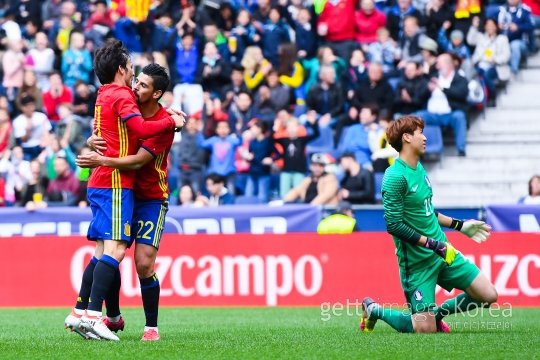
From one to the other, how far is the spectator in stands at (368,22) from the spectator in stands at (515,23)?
224 cm

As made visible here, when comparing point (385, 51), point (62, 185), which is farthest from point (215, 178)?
point (385, 51)

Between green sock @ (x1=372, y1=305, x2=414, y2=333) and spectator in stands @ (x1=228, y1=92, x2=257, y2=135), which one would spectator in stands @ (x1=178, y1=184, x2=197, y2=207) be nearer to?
spectator in stands @ (x1=228, y1=92, x2=257, y2=135)

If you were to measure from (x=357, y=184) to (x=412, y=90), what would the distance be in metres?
2.47

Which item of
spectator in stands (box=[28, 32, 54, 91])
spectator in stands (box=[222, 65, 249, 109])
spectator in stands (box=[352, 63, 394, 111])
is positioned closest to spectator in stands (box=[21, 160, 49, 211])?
spectator in stands (box=[28, 32, 54, 91])

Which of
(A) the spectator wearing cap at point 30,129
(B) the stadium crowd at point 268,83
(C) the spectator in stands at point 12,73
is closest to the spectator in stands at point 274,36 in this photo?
(B) the stadium crowd at point 268,83

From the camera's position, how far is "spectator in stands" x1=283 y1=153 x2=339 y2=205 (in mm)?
18453

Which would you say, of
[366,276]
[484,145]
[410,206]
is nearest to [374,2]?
[484,145]

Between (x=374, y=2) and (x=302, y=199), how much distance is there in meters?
5.35

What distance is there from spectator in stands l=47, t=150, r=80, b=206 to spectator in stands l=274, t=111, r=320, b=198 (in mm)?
3421

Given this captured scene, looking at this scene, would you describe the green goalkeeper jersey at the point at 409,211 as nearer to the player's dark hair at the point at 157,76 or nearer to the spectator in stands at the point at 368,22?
the player's dark hair at the point at 157,76

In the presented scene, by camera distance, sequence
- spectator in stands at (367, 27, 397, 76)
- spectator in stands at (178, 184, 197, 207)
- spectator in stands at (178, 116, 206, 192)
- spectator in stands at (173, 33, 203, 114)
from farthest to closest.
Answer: spectator in stands at (173, 33, 203, 114) → spectator in stands at (367, 27, 397, 76) → spectator in stands at (178, 116, 206, 192) → spectator in stands at (178, 184, 197, 207)

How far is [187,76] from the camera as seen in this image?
22.4 meters

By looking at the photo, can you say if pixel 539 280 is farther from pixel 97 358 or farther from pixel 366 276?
pixel 97 358

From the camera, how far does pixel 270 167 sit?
20.4 meters
